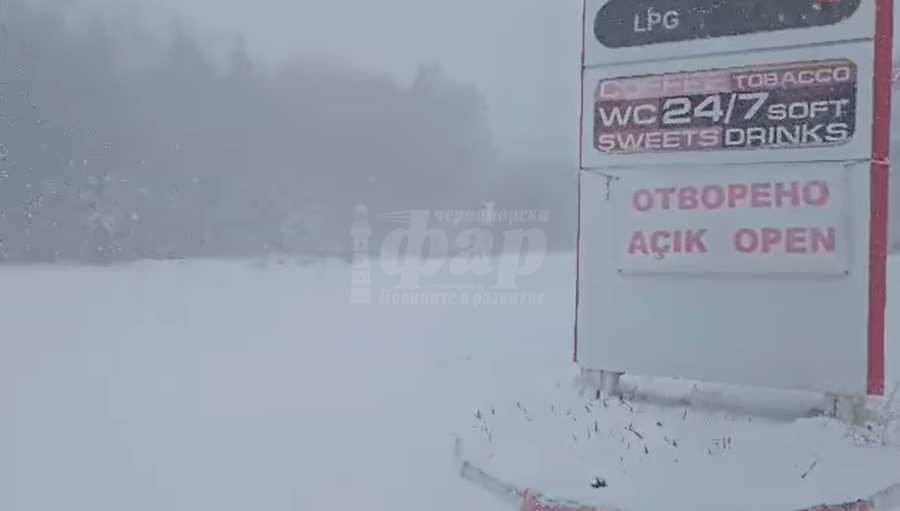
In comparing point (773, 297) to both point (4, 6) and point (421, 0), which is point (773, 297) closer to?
point (421, 0)

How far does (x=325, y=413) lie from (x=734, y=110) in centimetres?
173

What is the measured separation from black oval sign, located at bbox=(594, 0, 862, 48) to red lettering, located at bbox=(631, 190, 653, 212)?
1.69 ft

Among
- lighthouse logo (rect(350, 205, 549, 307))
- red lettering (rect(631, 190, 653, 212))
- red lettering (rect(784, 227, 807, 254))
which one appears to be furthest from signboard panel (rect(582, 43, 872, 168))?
lighthouse logo (rect(350, 205, 549, 307))

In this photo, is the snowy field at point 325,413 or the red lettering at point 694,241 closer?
the snowy field at point 325,413

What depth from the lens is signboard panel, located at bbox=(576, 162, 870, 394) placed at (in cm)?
243

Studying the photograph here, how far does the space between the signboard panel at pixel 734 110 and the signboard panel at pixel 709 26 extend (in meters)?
0.04

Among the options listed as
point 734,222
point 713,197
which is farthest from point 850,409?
point 713,197

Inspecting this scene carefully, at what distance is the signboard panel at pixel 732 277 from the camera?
95.7 inches

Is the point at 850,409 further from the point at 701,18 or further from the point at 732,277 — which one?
the point at 701,18

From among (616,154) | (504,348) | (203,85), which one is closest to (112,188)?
(203,85)

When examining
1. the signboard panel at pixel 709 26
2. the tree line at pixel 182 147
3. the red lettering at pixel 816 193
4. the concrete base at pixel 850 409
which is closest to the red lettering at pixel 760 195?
the red lettering at pixel 816 193

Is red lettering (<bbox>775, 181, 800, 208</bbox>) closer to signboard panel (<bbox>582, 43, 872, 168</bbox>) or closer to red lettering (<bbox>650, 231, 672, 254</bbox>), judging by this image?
signboard panel (<bbox>582, 43, 872, 168</bbox>)

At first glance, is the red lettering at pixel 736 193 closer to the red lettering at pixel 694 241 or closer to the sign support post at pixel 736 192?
the sign support post at pixel 736 192

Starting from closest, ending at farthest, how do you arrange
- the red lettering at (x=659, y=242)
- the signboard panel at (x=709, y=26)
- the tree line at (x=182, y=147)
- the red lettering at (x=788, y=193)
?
the signboard panel at (x=709, y=26) → the red lettering at (x=788, y=193) → the red lettering at (x=659, y=242) → the tree line at (x=182, y=147)
